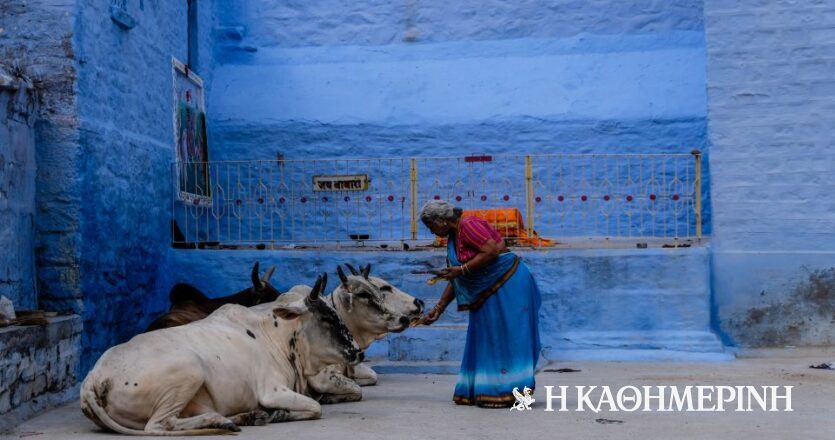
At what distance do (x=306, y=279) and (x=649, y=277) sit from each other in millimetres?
3358

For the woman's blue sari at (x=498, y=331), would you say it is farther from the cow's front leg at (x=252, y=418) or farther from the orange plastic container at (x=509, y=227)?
the orange plastic container at (x=509, y=227)

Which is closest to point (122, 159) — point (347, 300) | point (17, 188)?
point (17, 188)

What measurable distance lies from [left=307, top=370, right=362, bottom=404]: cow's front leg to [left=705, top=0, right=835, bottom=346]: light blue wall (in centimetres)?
475

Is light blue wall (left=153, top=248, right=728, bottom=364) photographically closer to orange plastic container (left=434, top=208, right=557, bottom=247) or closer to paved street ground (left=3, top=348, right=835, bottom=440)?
orange plastic container (left=434, top=208, right=557, bottom=247)

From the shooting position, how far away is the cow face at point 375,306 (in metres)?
7.57

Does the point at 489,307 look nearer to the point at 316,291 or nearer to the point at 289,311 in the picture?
the point at 316,291

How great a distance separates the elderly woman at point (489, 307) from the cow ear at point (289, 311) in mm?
840

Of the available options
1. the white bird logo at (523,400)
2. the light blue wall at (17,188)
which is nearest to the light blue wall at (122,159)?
the light blue wall at (17,188)

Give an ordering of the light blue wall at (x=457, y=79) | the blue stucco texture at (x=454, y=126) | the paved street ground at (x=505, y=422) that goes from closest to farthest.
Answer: the paved street ground at (x=505, y=422) < the blue stucco texture at (x=454, y=126) < the light blue wall at (x=457, y=79)

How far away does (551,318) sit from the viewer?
1100 centimetres

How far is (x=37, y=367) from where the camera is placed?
7.25 m

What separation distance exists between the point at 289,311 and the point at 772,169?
230 inches

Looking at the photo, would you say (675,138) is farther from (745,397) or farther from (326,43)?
(745,397)

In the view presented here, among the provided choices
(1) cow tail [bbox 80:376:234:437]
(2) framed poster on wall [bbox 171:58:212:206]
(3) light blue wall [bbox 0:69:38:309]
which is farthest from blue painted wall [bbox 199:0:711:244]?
(1) cow tail [bbox 80:376:234:437]
